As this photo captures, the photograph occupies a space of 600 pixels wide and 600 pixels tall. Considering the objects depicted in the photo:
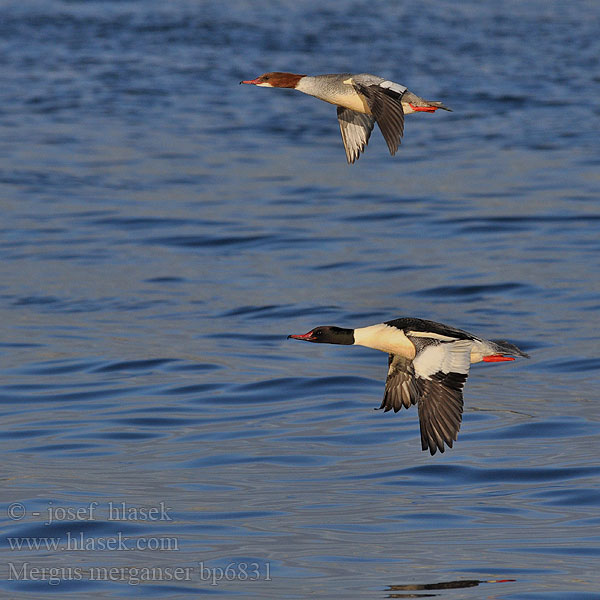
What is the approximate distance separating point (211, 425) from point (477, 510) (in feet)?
9.53

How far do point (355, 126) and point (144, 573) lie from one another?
388 centimetres

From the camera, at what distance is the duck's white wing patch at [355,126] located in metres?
10.3

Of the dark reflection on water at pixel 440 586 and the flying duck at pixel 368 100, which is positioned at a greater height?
the flying duck at pixel 368 100

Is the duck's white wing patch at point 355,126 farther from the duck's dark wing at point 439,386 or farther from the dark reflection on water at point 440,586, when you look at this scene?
the dark reflection on water at point 440,586

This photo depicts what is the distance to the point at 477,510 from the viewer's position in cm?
950

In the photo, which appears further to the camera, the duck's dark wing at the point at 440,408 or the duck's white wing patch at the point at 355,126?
the duck's white wing patch at the point at 355,126

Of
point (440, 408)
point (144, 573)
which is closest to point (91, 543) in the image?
point (144, 573)

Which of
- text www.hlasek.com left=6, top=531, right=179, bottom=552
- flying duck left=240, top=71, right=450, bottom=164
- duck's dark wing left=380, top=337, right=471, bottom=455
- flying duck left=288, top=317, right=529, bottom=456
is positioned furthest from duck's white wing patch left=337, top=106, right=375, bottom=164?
text www.hlasek.com left=6, top=531, right=179, bottom=552

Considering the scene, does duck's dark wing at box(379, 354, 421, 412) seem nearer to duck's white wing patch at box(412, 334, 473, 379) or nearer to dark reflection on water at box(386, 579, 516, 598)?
duck's white wing patch at box(412, 334, 473, 379)

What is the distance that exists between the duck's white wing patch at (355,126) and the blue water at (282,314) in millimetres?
2447

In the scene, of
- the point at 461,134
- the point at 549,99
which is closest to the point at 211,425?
the point at 461,134

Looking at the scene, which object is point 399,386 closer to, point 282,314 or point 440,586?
point 440,586

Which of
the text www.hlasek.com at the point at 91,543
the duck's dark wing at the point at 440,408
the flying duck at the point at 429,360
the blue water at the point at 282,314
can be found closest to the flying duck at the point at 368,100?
the flying duck at the point at 429,360

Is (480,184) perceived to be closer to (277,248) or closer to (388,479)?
(277,248)
